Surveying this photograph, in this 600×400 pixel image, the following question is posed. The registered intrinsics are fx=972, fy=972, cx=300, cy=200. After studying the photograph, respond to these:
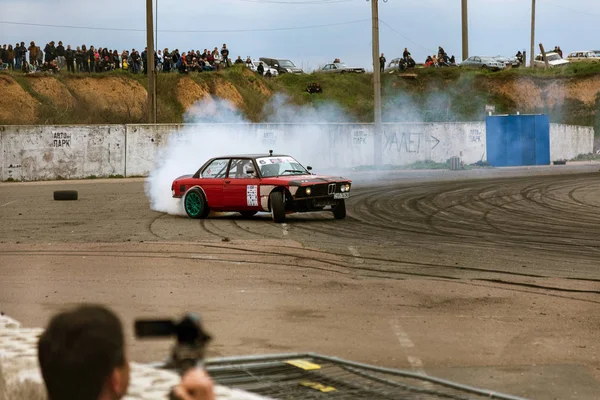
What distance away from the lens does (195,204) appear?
18953 mm

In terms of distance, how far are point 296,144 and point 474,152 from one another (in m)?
9.63

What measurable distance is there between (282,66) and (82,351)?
234 ft

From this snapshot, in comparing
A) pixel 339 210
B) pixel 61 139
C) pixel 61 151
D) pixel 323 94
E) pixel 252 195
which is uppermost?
pixel 323 94

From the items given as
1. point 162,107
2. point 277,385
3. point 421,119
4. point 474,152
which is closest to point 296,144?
point 474,152

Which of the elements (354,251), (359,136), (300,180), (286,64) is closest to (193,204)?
(300,180)

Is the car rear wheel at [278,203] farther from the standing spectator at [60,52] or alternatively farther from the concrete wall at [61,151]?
the standing spectator at [60,52]

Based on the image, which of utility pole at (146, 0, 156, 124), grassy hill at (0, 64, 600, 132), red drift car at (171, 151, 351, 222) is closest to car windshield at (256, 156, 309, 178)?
red drift car at (171, 151, 351, 222)

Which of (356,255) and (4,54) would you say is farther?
(4,54)

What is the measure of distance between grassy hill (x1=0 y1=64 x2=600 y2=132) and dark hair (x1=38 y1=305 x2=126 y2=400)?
4521 cm

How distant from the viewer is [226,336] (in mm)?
8320

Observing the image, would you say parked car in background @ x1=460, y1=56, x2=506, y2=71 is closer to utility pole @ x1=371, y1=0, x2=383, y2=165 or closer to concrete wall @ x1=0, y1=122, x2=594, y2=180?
concrete wall @ x1=0, y1=122, x2=594, y2=180

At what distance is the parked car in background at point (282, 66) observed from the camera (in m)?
72.5

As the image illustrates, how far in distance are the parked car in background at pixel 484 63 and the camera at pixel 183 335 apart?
7692 centimetres

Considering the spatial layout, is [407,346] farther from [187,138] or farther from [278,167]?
[187,138]
